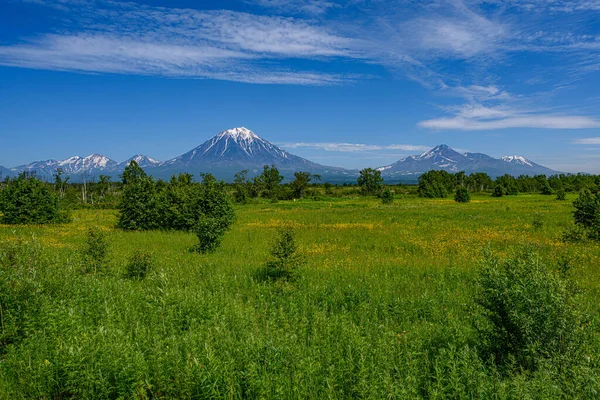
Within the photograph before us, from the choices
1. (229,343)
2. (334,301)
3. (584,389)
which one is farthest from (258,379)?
(334,301)

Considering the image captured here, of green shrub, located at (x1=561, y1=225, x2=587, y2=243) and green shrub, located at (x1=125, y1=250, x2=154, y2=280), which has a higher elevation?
green shrub, located at (x1=561, y1=225, x2=587, y2=243)

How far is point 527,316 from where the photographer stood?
4852 mm

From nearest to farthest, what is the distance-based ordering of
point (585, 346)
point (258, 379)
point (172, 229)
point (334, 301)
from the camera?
point (258, 379)
point (585, 346)
point (334, 301)
point (172, 229)

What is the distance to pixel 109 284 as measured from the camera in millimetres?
8797

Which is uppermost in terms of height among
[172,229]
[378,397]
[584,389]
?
[584,389]

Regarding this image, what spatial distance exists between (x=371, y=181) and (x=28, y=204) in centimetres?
8711

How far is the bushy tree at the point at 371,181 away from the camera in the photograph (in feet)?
332

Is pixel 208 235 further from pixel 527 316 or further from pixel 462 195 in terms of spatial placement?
pixel 462 195

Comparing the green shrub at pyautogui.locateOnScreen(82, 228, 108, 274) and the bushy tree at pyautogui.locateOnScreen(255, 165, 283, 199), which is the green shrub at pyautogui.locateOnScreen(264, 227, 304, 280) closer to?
the green shrub at pyautogui.locateOnScreen(82, 228, 108, 274)

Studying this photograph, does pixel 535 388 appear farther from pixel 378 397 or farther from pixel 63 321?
pixel 63 321

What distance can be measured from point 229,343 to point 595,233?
22.0m

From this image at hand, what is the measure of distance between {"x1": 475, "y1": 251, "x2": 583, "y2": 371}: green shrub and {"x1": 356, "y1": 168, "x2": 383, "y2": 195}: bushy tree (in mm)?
96343

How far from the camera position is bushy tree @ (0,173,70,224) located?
92.4ft

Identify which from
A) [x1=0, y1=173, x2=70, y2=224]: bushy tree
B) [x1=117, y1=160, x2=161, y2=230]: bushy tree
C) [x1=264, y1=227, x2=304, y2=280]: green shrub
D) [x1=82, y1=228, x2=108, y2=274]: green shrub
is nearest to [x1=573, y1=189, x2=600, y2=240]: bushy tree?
[x1=264, y1=227, x2=304, y2=280]: green shrub
